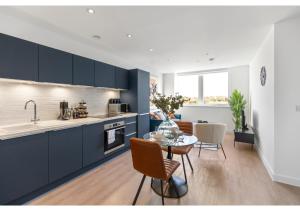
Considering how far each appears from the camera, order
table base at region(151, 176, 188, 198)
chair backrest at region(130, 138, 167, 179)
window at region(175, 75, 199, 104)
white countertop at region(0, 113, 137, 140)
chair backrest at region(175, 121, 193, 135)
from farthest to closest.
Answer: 1. window at region(175, 75, 199, 104)
2. chair backrest at region(175, 121, 193, 135)
3. table base at region(151, 176, 188, 198)
4. white countertop at region(0, 113, 137, 140)
5. chair backrest at region(130, 138, 167, 179)

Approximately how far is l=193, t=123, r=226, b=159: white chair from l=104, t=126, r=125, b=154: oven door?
5.56 feet

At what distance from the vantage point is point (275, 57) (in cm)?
240

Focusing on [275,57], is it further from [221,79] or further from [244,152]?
[221,79]

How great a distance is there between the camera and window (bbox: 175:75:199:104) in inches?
266

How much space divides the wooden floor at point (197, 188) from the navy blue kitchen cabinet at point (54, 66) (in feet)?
5.48

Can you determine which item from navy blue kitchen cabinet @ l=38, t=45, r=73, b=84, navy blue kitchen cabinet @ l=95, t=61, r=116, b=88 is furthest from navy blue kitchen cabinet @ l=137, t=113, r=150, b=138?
navy blue kitchen cabinet @ l=38, t=45, r=73, b=84

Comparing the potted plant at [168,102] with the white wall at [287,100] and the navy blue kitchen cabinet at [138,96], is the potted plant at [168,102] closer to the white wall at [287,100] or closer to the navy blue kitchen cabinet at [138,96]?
the white wall at [287,100]

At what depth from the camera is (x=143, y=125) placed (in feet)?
14.6

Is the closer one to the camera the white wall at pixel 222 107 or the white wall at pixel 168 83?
the white wall at pixel 222 107

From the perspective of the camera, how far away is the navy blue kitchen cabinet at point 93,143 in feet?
8.96

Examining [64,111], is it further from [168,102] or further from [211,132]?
[211,132]

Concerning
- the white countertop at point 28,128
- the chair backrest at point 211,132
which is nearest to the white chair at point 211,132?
the chair backrest at point 211,132

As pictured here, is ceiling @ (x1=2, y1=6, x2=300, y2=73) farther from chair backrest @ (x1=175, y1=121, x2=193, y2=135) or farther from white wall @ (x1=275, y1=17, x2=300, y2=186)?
chair backrest @ (x1=175, y1=121, x2=193, y2=135)
